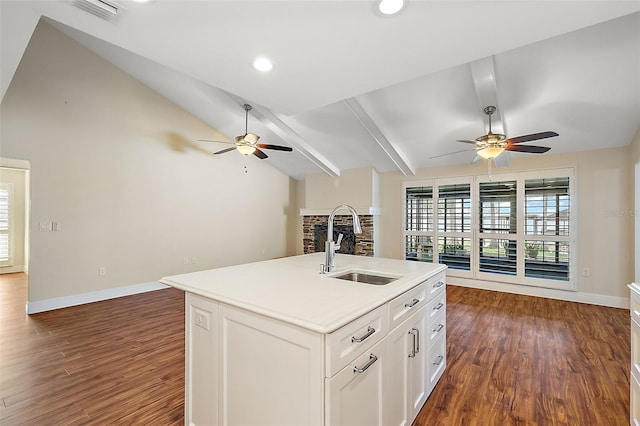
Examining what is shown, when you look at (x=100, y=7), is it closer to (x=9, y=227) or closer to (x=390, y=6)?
(x=390, y=6)

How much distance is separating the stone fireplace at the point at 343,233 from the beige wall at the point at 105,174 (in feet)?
6.53

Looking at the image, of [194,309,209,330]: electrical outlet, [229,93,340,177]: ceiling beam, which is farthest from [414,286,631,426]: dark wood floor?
[229,93,340,177]: ceiling beam

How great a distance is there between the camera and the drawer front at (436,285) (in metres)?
2.00

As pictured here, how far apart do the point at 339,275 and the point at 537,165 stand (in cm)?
455

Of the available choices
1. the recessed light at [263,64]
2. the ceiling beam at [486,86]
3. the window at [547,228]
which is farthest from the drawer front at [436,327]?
the window at [547,228]

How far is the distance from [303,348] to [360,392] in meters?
0.37

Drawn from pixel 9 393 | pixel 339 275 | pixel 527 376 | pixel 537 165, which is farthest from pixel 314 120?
pixel 9 393

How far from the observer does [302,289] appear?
1.54 m

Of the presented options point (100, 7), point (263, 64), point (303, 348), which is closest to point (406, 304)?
point (303, 348)

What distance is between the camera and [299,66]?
2258mm

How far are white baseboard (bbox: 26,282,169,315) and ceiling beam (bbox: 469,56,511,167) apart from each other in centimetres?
549

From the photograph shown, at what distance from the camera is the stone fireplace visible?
617cm

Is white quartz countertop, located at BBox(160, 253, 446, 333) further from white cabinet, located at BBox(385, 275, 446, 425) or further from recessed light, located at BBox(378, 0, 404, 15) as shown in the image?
recessed light, located at BBox(378, 0, 404, 15)

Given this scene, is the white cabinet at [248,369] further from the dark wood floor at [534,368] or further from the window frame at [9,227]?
the window frame at [9,227]
